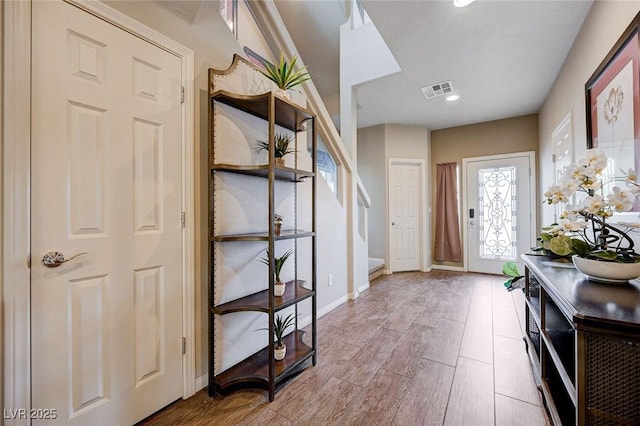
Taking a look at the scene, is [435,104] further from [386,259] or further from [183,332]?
[183,332]

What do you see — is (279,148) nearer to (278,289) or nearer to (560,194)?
(278,289)

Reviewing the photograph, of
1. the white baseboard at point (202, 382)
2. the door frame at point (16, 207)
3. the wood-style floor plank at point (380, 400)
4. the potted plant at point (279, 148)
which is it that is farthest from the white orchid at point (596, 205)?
the door frame at point (16, 207)

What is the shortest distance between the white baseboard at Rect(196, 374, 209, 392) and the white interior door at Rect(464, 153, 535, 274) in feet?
15.0

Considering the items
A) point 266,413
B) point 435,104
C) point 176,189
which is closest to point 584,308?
point 266,413

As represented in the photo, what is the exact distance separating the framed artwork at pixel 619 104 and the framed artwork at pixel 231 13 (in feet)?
8.05

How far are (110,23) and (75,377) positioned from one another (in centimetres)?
166

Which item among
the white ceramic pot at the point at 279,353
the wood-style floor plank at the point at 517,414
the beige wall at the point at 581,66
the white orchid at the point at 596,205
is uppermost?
the beige wall at the point at 581,66

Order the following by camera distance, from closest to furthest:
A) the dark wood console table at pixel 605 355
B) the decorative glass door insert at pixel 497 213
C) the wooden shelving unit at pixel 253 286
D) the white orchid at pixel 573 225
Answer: the dark wood console table at pixel 605 355, the white orchid at pixel 573 225, the wooden shelving unit at pixel 253 286, the decorative glass door insert at pixel 497 213

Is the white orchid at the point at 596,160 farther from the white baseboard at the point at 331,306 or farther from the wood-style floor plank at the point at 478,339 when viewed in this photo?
the white baseboard at the point at 331,306

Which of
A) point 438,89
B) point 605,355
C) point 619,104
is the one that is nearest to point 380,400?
point 605,355

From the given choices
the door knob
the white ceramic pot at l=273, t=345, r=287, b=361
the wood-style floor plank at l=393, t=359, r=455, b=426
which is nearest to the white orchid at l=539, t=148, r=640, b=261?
the wood-style floor plank at l=393, t=359, r=455, b=426

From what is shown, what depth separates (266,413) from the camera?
1.49 meters

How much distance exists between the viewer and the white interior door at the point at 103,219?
1120mm

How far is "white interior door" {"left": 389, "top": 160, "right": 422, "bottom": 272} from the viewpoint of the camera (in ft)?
15.9
